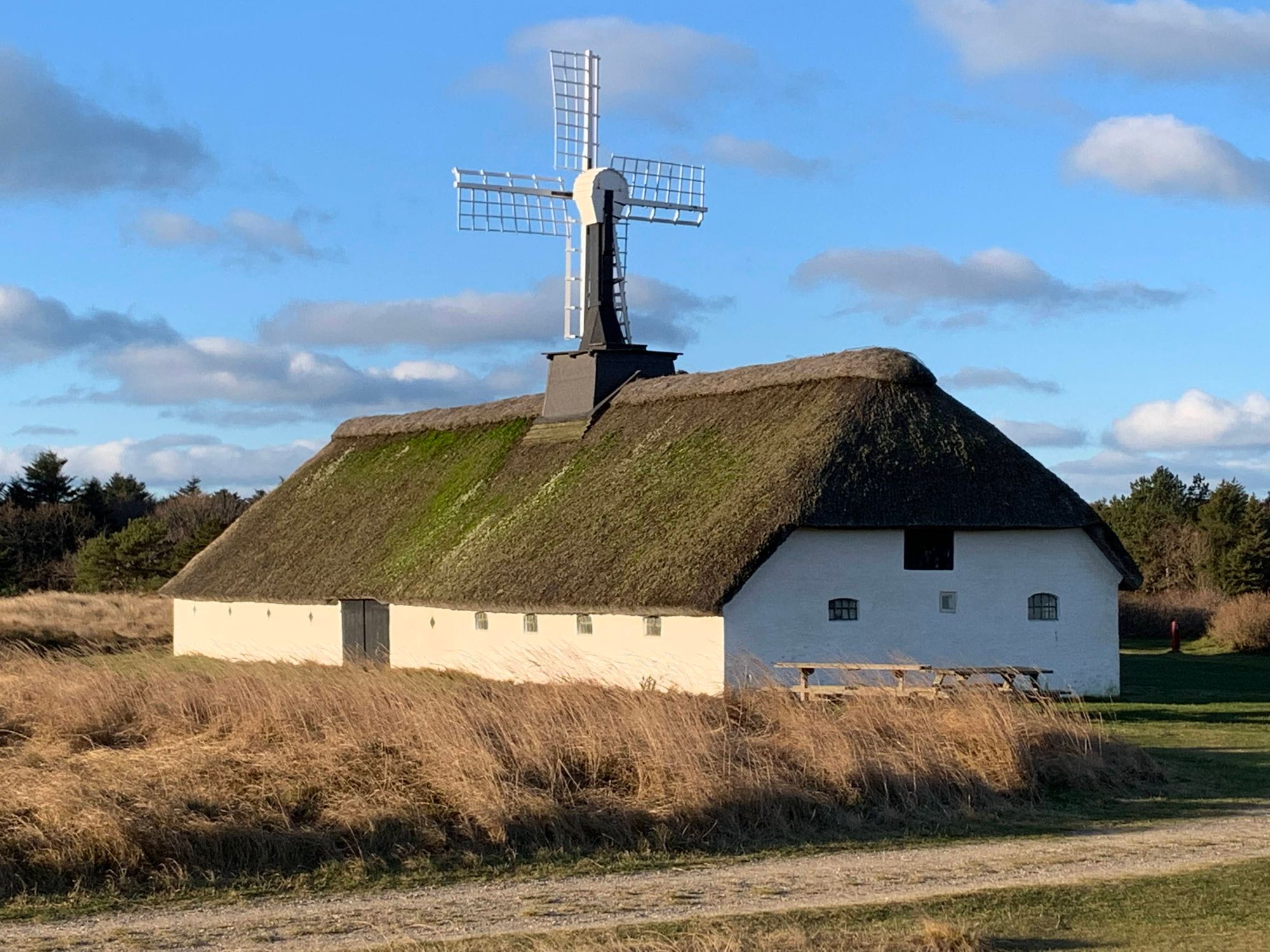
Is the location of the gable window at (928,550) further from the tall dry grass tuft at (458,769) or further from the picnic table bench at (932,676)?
the tall dry grass tuft at (458,769)

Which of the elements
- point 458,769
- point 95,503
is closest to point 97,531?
point 95,503

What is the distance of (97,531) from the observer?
222ft

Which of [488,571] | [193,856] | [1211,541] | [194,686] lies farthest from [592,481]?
[1211,541]

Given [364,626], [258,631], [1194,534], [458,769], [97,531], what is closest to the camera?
[458,769]

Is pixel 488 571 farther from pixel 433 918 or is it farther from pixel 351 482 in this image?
pixel 433 918

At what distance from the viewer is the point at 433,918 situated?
9.88 meters

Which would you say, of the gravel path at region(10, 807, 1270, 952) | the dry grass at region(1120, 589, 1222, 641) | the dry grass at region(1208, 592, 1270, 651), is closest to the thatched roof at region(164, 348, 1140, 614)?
the gravel path at region(10, 807, 1270, 952)

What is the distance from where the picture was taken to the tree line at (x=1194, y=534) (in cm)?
4578

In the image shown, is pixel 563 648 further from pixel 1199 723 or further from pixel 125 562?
pixel 125 562

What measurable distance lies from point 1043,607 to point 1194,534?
27.9m

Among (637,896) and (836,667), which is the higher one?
(836,667)

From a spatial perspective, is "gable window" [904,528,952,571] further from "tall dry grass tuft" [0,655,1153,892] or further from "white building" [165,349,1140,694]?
"tall dry grass tuft" [0,655,1153,892]

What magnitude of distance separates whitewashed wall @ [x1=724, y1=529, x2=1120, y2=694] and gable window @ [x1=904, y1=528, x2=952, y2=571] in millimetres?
96

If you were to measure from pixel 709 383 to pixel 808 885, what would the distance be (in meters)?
20.4
